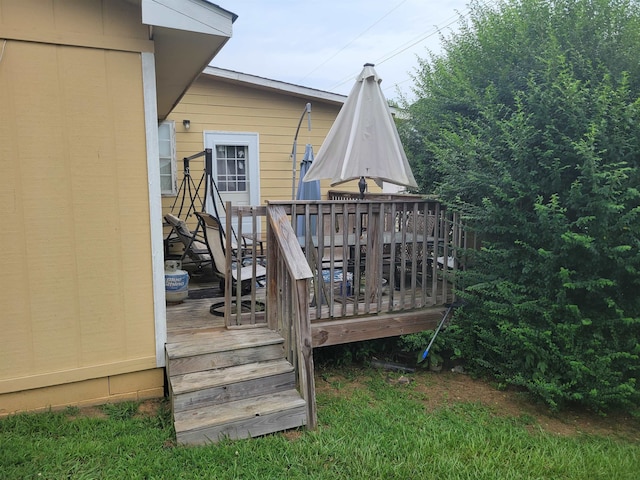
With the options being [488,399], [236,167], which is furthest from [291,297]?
[236,167]

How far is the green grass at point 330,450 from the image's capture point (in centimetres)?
243

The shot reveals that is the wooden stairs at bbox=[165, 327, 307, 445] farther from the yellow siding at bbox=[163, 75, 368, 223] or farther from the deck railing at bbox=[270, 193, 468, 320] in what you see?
the yellow siding at bbox=[163, 75, 368, 223]

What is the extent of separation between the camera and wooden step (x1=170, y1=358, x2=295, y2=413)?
282cm

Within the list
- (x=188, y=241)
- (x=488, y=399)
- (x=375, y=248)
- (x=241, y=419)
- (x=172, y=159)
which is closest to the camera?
(x=241, y=419)

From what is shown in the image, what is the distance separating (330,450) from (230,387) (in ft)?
2.46

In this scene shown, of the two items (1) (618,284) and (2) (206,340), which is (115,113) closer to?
(2) (206,340)

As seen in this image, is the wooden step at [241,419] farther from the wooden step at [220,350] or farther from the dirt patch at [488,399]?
the dirt patch at [488,399]

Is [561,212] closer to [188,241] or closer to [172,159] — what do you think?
[188,241]

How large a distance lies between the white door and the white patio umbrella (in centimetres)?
284

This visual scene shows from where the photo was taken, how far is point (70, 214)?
2.91 m

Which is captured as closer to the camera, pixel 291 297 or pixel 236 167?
pixel 291 297

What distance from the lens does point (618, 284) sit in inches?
126

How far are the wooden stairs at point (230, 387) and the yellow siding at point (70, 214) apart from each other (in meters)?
0.45

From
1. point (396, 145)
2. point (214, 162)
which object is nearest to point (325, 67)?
point (214, 162)
